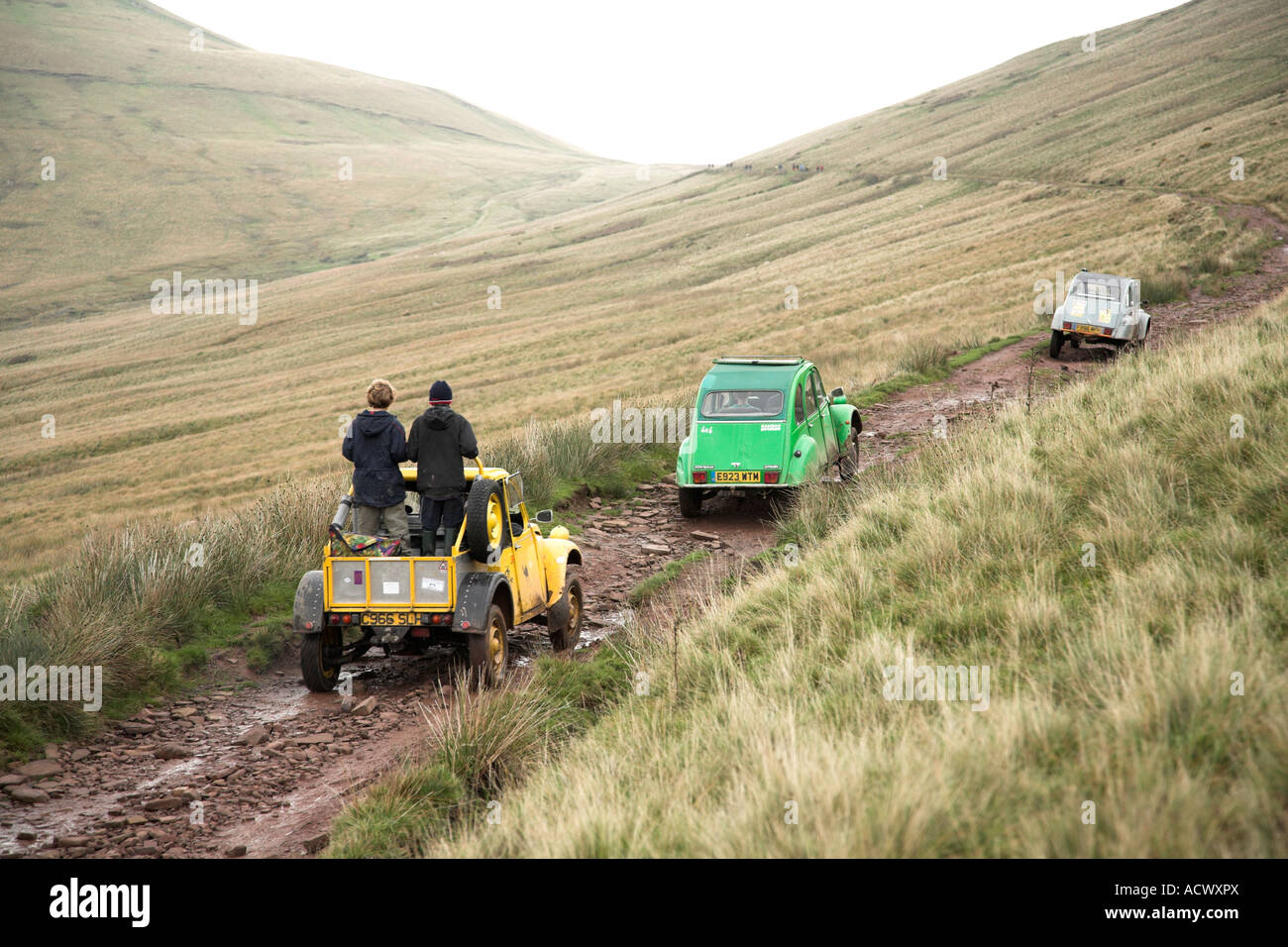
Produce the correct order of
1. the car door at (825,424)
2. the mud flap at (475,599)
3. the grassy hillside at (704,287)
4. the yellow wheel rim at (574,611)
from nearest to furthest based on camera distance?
1. the mud flap at (475,599)
2. the yellow wheel rim at (574,611)
3. the car door at (825,424)
4. the grassy hillside at (704,287)

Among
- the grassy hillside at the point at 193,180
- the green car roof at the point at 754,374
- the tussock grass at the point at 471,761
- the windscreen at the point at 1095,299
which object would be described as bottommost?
the tussock grass at the point at 471,761

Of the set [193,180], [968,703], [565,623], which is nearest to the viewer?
[968,703]

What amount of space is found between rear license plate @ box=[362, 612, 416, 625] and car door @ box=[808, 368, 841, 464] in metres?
7.05

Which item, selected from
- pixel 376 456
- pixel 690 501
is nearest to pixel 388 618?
pixel 376 456

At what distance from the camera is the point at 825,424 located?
12.9 metres

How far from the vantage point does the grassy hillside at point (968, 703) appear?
124 inches

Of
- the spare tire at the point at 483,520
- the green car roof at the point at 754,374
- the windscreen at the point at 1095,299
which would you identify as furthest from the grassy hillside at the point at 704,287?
Result: the spare tire at the point at 483,520

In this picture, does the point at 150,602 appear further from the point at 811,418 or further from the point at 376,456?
the point at 811,418

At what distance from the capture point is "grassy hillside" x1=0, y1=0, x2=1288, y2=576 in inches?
1162

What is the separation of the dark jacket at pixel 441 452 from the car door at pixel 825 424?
641 centimetres

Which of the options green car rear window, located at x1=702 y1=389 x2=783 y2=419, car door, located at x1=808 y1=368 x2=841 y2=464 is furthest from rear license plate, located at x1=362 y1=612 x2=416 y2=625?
car door, located at x1=808 y1=368 x2=841 y2=464

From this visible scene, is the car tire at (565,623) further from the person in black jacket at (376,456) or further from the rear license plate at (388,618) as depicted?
the person in black jacket at (376,456)

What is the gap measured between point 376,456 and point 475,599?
1.52m

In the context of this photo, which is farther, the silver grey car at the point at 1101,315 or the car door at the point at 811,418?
the silver grey car at the point at 1101,315
